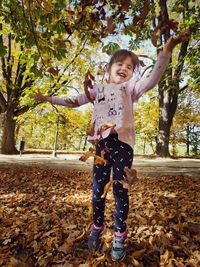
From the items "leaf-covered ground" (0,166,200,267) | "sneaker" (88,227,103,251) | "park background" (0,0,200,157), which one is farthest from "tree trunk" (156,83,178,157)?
"sneaker" (88,227,103,251)

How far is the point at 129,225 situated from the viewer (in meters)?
2.95

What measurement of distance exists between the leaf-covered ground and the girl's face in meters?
1.64

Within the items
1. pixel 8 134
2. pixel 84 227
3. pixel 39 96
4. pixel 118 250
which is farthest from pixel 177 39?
pixel 8 134

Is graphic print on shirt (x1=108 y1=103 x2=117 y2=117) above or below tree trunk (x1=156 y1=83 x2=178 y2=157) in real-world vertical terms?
below

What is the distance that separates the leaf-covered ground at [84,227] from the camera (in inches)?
86.7

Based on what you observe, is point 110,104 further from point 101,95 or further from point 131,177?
point 131,177

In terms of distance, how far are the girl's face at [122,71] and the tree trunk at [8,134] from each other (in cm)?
1115

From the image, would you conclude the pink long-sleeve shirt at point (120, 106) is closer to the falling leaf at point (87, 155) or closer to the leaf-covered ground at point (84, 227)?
the falling leaf at point (87, 155)

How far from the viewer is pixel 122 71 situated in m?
2.14

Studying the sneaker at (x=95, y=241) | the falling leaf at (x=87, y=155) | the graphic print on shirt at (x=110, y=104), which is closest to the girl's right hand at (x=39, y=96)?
the graphic print on shirt at (x=110, y=104)

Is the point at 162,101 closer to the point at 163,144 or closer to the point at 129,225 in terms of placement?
the point at 163,144

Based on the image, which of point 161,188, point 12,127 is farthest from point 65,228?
point 12,127

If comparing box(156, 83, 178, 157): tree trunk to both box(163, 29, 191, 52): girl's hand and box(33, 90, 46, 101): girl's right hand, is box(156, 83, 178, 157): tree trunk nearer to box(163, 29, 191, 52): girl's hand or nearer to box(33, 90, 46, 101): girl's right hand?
box(33, 90, 46, 101): girl's right hand

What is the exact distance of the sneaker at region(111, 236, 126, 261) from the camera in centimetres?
211
